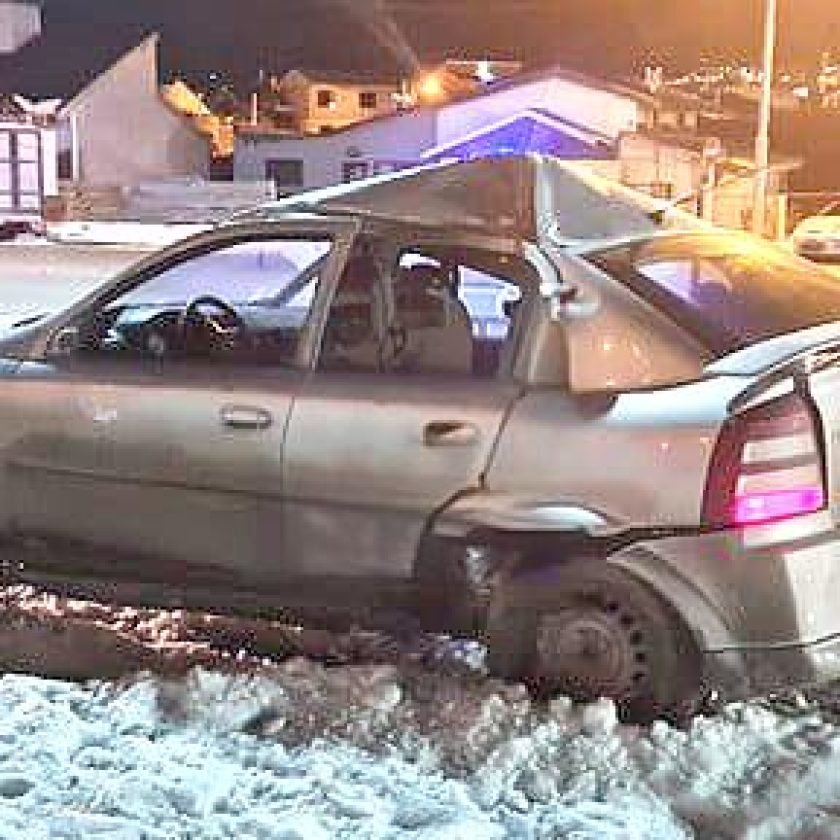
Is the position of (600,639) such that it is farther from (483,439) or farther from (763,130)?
(763,130)

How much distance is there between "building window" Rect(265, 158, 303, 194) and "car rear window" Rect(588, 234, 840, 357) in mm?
41938

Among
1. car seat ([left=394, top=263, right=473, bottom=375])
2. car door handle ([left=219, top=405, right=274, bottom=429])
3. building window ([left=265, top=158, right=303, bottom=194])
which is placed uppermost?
car seat ([left=394, top=263, right=473, bottom=375])

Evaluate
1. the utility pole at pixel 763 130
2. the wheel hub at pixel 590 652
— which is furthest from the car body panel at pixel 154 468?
the utility pole at pixel 763 130

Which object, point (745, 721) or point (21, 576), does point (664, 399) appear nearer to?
point (745, 721)

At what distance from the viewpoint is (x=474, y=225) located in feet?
16.9

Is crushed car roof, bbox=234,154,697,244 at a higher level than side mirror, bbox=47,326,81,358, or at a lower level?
higher

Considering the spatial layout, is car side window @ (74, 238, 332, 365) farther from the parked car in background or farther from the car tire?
the car tire

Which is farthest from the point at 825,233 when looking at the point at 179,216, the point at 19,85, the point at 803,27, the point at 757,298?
the point at 19,85

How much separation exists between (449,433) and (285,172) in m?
44.3

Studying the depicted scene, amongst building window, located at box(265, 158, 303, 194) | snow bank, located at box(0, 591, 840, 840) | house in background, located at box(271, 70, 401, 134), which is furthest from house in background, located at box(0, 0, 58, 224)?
snow bank, located at box(0, 591, 840, 840)

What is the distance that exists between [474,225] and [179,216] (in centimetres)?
3489

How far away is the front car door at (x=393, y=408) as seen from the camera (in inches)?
193

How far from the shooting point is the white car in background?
89.5 feet

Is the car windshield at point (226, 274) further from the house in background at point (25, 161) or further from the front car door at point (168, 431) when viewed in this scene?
the house in background at point (25, 161)
